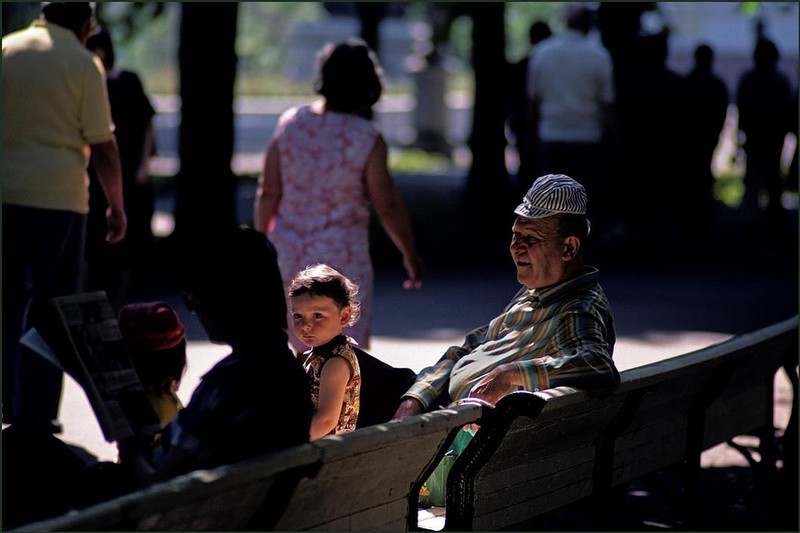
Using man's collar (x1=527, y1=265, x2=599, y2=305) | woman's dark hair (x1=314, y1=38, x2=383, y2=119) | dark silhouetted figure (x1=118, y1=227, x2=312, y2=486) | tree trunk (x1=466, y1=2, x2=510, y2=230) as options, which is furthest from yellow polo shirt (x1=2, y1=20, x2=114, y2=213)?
tree trunk (x1=466, y1=2, x2=510, y2=230)

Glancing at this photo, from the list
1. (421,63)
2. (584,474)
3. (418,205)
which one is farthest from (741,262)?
(421,63)

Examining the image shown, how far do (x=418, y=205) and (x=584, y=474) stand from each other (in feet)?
49.2

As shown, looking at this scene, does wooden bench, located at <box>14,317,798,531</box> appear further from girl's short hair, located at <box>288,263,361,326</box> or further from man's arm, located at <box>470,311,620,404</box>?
girl's short hair, located at <box>288,263,361,326</box>

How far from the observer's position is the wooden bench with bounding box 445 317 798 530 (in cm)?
404

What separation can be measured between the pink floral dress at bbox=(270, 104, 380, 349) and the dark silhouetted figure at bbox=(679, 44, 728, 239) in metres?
9.05

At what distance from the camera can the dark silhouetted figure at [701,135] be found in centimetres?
1507

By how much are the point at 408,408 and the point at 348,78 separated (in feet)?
7.26

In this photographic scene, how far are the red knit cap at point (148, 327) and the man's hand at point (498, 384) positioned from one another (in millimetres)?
1009

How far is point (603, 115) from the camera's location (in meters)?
10.6

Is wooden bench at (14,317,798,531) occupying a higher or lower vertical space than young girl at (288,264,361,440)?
lower

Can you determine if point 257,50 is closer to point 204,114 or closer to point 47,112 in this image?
point 204,114

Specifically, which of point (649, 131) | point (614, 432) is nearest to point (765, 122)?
point (649, 131)

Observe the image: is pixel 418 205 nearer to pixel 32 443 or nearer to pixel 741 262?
pixel 741 262

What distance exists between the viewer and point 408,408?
4504 mm
